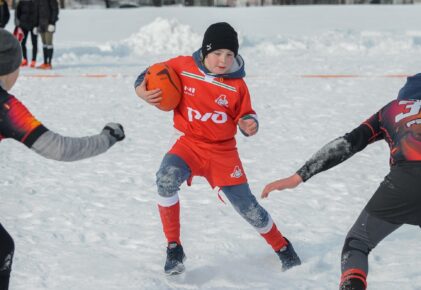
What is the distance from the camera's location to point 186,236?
17.5 ft

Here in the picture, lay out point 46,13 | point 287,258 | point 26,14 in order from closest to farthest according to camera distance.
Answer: point 287,258 < point 46,13 < point 26,14

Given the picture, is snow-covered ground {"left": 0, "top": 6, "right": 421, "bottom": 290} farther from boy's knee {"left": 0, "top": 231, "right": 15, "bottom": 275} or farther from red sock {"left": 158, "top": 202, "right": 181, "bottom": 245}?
boy's knee {"left": 0, "top": 231, "right": 15, "bottom": 275}

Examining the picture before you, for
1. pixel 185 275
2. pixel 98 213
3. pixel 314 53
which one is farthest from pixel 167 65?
pixel 314 53

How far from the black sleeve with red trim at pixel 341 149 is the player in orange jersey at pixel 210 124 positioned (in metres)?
1.08

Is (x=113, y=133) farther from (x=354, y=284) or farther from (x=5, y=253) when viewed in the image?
(x=354, y=284)

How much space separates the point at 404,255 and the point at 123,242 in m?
2.08

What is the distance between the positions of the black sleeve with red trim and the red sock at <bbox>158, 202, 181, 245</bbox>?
1.34m

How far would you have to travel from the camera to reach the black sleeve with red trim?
3.38 meters

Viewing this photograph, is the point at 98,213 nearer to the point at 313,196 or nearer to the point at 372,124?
→ the point at 313,196

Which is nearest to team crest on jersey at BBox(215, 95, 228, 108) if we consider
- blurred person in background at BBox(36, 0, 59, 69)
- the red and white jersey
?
the red and white jersey

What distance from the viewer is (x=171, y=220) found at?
454 cm

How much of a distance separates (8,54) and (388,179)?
189 cm

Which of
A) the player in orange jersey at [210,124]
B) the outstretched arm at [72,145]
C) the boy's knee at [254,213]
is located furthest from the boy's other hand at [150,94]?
the outstretched arm at [72,145]

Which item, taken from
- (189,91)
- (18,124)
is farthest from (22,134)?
(189,91)
